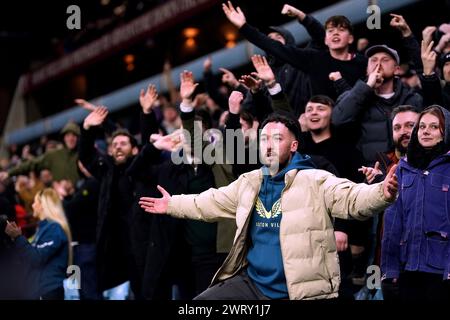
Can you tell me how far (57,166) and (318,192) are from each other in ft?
24.0

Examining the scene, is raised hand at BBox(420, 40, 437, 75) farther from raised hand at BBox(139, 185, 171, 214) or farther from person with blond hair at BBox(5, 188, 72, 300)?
person with blond hair at BBox(5, 188, 72, 300)

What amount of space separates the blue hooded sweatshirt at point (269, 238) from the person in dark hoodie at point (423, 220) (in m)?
0.77

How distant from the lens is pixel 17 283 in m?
8.17

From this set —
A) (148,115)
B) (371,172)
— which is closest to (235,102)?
(148,115)

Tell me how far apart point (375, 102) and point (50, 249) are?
12.0ft

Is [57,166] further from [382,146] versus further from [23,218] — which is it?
[382,146]

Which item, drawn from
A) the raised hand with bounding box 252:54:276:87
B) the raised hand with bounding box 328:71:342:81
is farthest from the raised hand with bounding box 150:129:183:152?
the raised hand with bounding box 328:71:342:81

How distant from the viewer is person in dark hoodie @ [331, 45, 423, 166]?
834 centimetres

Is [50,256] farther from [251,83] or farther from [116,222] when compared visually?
[251,83]

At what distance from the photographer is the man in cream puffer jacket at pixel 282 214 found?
6.37m

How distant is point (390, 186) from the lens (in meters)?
5.99

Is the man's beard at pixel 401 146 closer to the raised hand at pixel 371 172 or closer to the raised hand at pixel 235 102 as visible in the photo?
the raised hand at pixel 371 172

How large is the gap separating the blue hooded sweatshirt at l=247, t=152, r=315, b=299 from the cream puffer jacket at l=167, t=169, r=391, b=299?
0.18 ft
